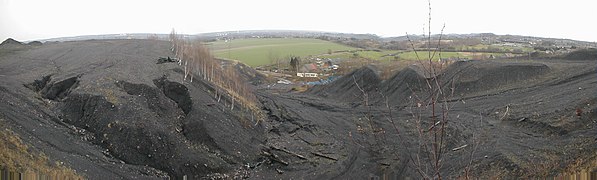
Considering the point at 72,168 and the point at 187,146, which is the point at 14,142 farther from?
the point at 187,146

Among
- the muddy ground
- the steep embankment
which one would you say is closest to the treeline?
the muddy ground

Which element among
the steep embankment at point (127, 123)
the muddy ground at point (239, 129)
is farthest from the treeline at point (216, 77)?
Answer: the steep embankment at point (127, 123)

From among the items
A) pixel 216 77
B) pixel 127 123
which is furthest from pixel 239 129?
pixel 216 77

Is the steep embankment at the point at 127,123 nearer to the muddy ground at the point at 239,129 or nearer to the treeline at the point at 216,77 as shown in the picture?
the muddy ground at the point at 239,129

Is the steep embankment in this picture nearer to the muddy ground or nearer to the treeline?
the muddy ground

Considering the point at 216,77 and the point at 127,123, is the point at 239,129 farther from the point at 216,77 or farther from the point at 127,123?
the point at 216,77

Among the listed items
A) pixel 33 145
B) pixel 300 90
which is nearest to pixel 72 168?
pixel 33 145
